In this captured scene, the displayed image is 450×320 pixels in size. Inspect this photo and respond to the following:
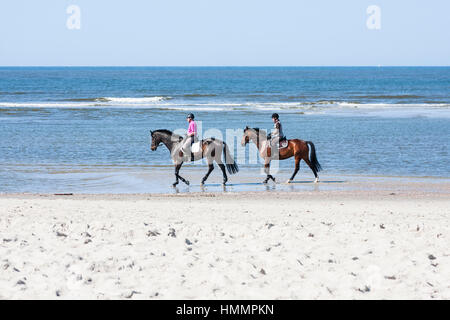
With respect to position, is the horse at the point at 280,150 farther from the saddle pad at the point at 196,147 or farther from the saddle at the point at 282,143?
the saddle pad at the point at 196,147

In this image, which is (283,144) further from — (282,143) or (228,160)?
(228,160)

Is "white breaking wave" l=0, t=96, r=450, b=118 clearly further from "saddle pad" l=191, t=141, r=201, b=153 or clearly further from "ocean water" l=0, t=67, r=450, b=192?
"saddle pad" l=191, t=141, r=201, b=153

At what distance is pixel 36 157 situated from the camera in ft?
76.2

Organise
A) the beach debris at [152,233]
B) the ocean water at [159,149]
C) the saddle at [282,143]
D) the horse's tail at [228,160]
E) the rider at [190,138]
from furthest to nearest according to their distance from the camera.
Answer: the ocean water at [159,149]
the saddle at [282,143]
the horse's tail at [228,160]
the rider at [190,138]
the beach debris at [152,233]

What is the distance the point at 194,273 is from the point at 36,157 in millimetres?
16938

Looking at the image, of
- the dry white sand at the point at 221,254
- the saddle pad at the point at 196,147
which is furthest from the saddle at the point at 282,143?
the dry white sand at the point at 221,254

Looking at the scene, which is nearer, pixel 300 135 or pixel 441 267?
pixel 441 267

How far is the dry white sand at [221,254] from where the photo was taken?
282 inches

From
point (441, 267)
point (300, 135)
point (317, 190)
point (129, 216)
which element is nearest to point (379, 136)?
point (300, 135)

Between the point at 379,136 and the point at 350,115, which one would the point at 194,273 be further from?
the point at 350,115

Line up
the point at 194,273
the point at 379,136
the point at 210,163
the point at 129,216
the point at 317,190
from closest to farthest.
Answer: the point at 194,273 < the point at 129,216 < the point at 317,190 < the point at 210,163 < the point at 379,136

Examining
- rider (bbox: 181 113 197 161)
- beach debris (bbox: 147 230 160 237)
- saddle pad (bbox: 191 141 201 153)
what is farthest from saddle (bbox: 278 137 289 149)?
beach debris (bbox: 147 230 160 237)

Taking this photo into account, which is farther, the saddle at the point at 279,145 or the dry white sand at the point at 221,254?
the saddle at the point at 279,145

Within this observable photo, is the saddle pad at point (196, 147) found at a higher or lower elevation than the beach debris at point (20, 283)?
higher
